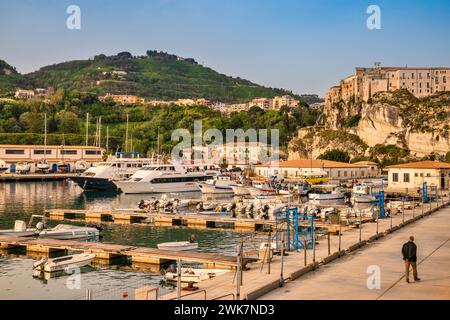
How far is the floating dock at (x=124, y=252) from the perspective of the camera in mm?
25058

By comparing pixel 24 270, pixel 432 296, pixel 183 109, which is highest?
pixel 183 109

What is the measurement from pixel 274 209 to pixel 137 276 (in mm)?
24689

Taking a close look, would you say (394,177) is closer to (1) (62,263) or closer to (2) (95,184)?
(2) (95,184)

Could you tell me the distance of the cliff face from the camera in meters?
110

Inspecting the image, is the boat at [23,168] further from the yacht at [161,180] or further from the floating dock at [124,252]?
the floating dock at [124,252]

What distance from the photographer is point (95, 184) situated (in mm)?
80812

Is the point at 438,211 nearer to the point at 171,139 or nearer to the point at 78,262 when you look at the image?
the point at 78,262

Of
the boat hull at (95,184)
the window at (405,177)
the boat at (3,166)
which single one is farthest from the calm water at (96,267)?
the boat at (3,166)

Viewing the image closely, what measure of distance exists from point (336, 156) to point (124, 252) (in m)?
98.9

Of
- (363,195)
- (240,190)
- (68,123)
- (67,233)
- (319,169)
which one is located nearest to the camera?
(67,233)

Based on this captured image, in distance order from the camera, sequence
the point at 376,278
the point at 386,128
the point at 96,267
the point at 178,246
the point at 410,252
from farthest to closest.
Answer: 1. the point at 386,128
2. the point at 178,246
3. the point at 96,267
4. the point at 376,278
5. the point at 410,252

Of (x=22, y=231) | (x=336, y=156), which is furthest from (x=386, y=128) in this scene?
(x=22, y=231)

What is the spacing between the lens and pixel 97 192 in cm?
7950
